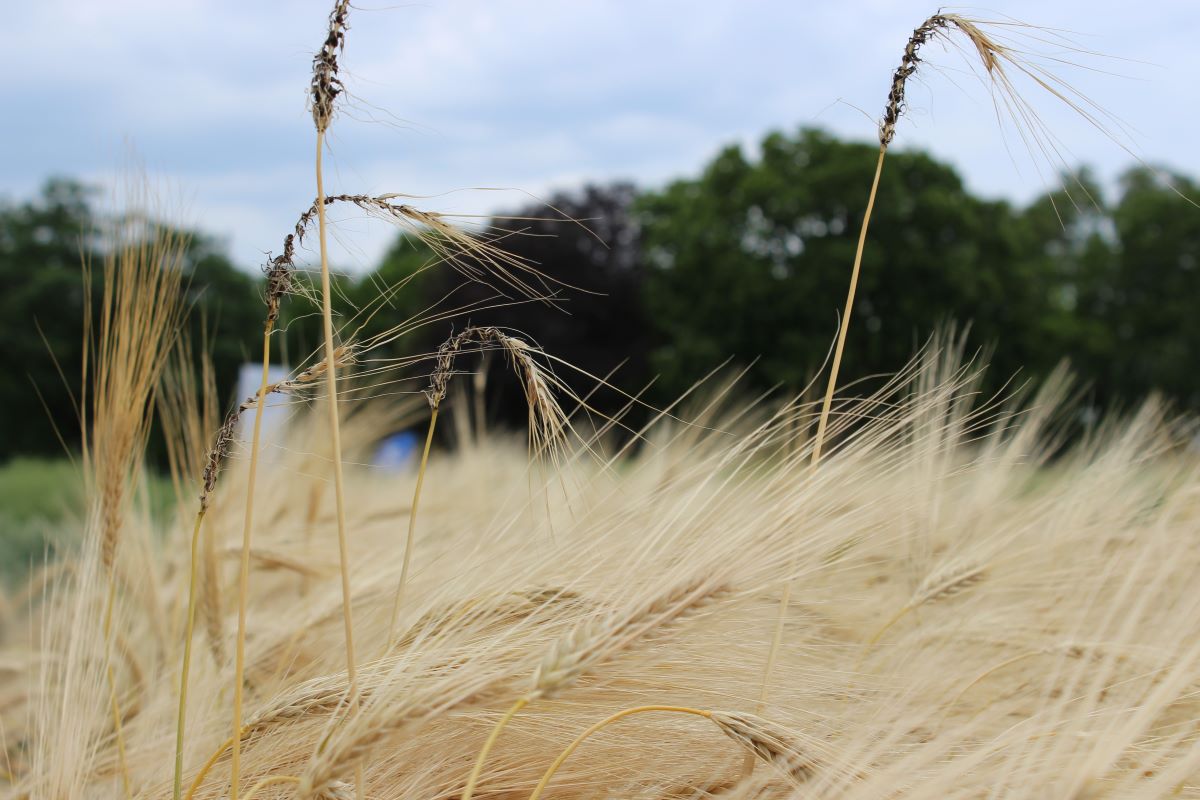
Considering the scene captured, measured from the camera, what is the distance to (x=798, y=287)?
21.7 metres

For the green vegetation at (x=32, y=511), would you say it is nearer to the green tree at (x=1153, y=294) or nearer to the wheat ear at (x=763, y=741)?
the wheat ear at (x=763, y=741)

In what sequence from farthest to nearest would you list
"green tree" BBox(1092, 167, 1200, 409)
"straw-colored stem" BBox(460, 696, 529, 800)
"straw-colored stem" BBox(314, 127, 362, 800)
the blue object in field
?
Result: 1. "green tree" BBox(1092, 167, 1200, 409)
2. the blue object in field
3. "straw-colored stem" BBox(314, 127, 362, 800)
4. "straw-colored stem" BBox(460, 696, 529, 800)

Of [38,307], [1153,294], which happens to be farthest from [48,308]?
[1153,294]

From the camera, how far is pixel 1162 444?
2189 millimetres

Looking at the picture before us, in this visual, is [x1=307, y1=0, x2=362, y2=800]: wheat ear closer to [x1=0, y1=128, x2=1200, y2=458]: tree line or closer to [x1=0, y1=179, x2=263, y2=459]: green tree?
[x1=0, y1=128, x2=1200, y2=458]: tree line

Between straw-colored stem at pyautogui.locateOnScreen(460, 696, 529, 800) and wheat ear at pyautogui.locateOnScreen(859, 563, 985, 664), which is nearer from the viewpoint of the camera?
straw-colored stem at pyautogui.locateOnScreen(460, 696, 529, 800)

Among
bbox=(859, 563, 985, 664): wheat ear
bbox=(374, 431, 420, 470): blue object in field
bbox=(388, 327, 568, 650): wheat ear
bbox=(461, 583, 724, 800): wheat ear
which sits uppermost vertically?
bbox=(388, 327, 568, 650): wheat ear

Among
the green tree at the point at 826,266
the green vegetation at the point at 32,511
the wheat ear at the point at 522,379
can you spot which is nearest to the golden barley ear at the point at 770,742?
the wheat ear at the point at 522,379

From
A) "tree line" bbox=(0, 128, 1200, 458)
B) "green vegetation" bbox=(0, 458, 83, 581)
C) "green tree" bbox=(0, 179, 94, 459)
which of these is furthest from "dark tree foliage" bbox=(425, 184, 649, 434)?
"green vegetation" bbox=(0, 458, 83, 581)

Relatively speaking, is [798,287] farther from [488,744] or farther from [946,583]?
[488,744]

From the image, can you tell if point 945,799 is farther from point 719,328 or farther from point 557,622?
point 719,328

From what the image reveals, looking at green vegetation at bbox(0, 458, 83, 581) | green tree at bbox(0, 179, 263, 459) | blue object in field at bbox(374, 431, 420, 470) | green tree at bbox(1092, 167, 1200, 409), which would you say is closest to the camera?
blue object in field at bbox(374, 431, 420, 470)

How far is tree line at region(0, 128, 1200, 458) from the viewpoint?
2148 centimetres

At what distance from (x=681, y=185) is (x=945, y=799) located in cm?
2885
